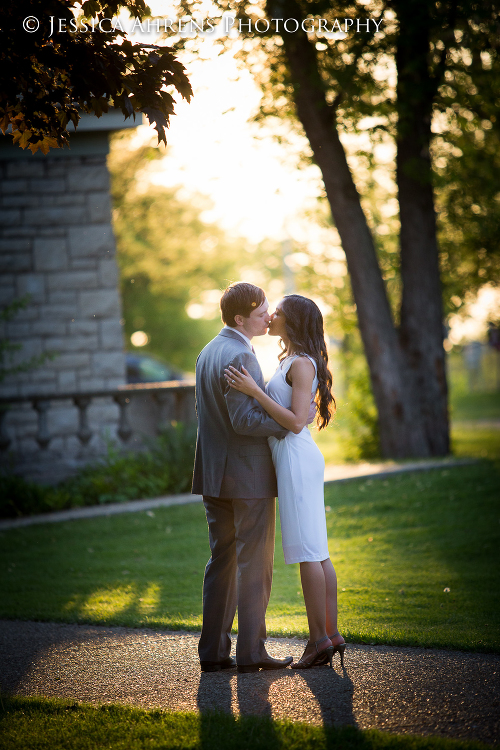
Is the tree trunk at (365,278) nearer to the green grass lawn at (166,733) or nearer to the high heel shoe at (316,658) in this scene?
the high heel shoe at (316,658)

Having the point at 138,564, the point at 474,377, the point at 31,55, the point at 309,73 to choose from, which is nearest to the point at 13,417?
the point at 138,564

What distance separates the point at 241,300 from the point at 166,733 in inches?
85.5

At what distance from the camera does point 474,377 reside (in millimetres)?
37375

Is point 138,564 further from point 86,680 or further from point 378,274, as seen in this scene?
point 378,274

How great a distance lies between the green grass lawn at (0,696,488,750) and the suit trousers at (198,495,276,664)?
61cm

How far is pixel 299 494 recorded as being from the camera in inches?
159

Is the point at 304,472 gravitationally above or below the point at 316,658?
above

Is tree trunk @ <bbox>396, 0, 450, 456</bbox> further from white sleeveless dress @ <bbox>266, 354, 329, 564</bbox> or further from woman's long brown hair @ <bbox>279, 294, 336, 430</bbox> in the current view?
white sleeveless dress @ <bbox>266, 354, 329, 564</bbox>

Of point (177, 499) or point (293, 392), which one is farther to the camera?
point (177, 499)

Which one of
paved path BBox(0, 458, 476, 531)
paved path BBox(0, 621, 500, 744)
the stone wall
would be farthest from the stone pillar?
paved path BBox(0, 621, 500, 744)

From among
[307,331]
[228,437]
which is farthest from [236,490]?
[307,331]

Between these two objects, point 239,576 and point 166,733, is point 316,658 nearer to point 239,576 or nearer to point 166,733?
point 239,576

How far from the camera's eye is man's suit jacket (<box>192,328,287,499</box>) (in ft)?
13.2

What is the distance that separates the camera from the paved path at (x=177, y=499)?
28.1 ft
